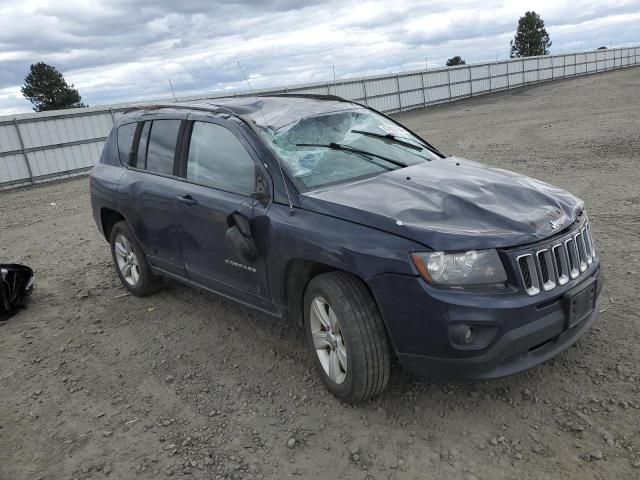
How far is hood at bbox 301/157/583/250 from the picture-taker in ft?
9.37

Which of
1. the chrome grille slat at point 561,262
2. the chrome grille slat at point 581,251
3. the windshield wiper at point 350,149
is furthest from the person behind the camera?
the windshield wiper at point 350,149

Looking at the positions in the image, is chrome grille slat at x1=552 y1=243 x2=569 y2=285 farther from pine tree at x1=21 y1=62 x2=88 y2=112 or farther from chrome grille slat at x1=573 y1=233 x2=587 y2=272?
pine tree at x1=21 y1=62 x2=88 y2=112

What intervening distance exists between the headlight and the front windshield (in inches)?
40.7

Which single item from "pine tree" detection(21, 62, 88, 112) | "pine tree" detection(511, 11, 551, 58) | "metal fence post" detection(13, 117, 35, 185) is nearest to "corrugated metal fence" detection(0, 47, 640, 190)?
"metal fence post" detection(13, 117, 35, 185)

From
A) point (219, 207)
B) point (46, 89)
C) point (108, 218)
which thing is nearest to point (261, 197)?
point (219, 207)

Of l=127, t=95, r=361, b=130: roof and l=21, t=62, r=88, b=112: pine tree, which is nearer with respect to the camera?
l=127, t=95, r=361, b=130: roof

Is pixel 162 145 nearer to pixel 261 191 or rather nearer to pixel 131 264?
pixel 131 264

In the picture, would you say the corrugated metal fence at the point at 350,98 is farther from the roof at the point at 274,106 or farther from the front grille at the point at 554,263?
the front grille at the point at 554,263

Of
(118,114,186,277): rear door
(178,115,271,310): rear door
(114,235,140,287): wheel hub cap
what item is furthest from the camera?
(114,235,140,287): wheel hub cap

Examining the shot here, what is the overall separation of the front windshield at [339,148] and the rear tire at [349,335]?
2.36 ft

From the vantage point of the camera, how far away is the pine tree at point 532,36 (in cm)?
6038

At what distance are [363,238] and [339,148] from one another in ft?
3.85

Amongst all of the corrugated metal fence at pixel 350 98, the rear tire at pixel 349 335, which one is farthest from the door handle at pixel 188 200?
the corrugated metal fence at pixel 350 98

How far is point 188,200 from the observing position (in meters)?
4.16
